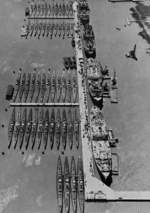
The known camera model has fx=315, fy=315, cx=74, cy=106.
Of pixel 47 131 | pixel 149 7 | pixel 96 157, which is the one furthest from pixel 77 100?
pixel 149 7

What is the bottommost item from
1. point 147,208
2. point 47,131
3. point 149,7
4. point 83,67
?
point 147,208

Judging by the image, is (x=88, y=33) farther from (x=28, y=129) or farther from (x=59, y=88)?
(x=28, y=129)

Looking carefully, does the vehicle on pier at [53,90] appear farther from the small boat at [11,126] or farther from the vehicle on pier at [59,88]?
the small boat at [11,126]

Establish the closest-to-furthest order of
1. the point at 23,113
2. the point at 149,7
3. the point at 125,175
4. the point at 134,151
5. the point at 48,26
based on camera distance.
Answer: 1. the point at 125,175
2. the point at 134,151
3. the point at 23,113
4. the point at 48,26
5. the point at 149,7

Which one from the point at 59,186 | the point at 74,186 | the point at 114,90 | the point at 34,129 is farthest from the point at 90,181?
the point at 114,90

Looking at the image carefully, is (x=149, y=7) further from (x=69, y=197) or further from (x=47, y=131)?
(x=69, y=197)

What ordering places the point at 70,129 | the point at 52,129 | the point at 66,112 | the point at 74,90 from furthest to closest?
the point at 74,90, the point at 66,112, the point at 70,129, the point at 52,129

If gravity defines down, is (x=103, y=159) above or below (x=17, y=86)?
below
